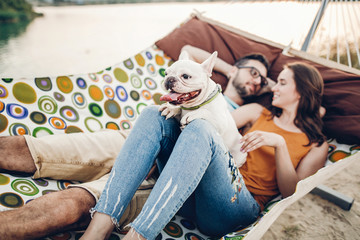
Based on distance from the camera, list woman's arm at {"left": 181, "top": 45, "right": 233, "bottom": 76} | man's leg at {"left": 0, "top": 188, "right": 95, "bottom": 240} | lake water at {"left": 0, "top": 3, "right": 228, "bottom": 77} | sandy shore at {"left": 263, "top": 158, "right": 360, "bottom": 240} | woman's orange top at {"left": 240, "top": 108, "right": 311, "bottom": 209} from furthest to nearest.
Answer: lake water at {"left": 0, "top": 3, "right": 228, "bottom": 77}
woman's arm at {"left": 181, "top": 45, "right": 233, "bottom": 76}
sandy shore at {"left": 263, "top": 158, "right": 360, "bottom": 240}
woman's orange top at {"left": 240, "top": 108, "right": 311, "bottom": 209}
man's leg at {"left": 0, "top": 188, "right": 95, "bottom": 240}

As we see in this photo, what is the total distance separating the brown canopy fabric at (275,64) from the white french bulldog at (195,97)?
26.3 inches

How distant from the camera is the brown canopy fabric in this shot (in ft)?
4.54

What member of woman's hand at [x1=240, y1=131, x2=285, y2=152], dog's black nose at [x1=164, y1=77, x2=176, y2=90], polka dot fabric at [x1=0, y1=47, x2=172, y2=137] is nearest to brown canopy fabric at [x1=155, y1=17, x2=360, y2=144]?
polka dot fabric at [x1=0, y1=47, x2=172, y2=137]

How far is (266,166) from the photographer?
3.95 feet

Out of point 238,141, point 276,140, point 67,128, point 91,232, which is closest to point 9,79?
point 67,128

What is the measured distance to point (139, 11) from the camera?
28.2 feet

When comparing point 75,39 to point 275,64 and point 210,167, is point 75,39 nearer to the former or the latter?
point 275,64

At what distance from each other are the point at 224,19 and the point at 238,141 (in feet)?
8.67

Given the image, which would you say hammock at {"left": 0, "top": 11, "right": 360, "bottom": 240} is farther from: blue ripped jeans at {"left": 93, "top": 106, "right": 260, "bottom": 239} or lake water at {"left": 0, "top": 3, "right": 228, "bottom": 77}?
lake water at {"left": 0, "top": 3, "right": 228, "bottom": 77}

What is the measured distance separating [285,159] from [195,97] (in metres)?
0.49

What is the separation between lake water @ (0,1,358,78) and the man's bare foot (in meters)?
0.95

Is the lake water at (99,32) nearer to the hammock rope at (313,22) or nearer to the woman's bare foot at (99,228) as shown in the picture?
the hammock rope at (313,22)

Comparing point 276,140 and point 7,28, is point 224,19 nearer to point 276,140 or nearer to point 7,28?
point 276,140

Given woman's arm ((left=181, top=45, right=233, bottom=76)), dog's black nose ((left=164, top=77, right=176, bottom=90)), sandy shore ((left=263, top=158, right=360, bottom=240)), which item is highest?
dog's black nose ((left=164, top=77, right=176, bottom=90))
